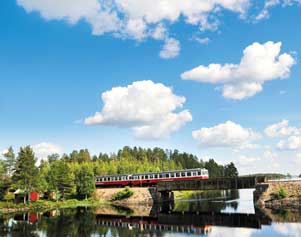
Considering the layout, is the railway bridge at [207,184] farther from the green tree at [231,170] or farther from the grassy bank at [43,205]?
the green tree at [231,170]

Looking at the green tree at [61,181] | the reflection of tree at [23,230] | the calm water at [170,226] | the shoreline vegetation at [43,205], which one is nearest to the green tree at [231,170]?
the shoreline vegetation at [43,205]

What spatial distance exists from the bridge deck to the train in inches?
78.5

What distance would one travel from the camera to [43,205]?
75.6 m

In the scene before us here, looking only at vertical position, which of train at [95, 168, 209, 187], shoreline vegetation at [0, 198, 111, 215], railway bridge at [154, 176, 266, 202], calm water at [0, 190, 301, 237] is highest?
train at [95, 168, 209, 187]

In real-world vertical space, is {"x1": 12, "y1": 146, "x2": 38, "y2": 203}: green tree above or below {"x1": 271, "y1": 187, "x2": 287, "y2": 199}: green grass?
above

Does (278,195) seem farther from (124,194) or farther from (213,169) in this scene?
(213,169)

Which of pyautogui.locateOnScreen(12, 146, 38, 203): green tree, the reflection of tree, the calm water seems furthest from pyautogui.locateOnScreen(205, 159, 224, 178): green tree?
the reflection of tree

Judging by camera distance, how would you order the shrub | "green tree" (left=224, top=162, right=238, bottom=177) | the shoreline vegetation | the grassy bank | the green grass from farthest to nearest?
"green tree" (left=224, top=162, right=238, bottom=177) < the shrub < the grassy bank < the shoreline vegetation < the green grass

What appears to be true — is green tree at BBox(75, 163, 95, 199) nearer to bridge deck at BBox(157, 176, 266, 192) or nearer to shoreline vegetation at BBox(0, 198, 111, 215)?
shoreline vegetation at BBox(0, 198, 111, 215)

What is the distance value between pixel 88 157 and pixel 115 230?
131 meters

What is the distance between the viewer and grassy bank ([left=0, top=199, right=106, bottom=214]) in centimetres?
6925

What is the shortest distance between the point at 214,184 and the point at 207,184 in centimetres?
166

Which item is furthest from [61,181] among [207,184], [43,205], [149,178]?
[207,184]

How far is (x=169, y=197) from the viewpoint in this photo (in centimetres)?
8975
